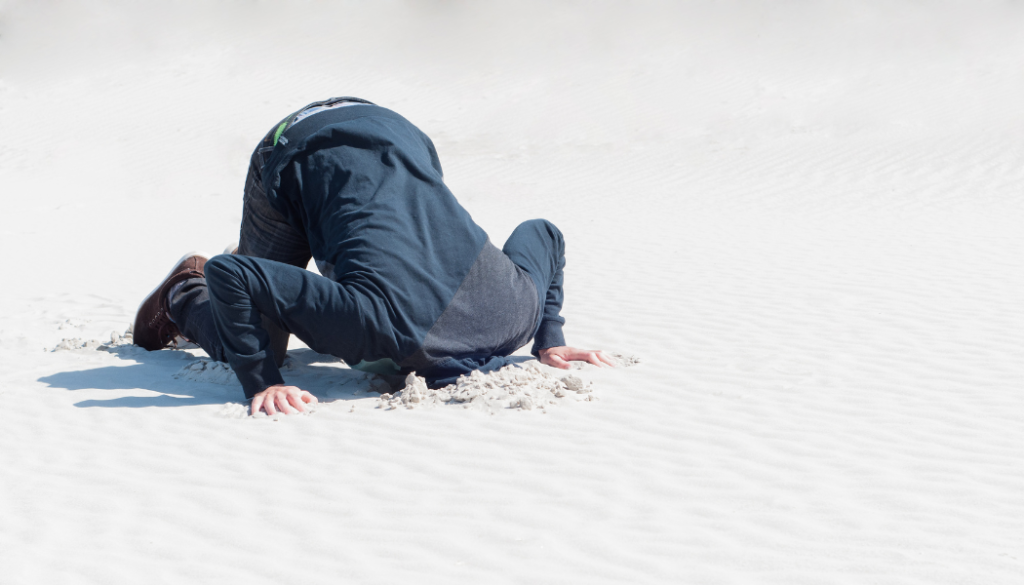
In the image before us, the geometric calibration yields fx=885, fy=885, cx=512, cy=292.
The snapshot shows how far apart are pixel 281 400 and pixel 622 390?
5.06ft

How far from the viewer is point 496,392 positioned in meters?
3.84

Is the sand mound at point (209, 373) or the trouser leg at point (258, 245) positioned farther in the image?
the sand mound at point (209, 373)

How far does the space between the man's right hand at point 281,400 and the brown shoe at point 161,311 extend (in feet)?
3.25

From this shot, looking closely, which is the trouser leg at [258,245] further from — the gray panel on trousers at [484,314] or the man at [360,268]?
the gray panel on trousers at [484,314]

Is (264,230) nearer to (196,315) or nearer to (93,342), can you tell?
(196,315)

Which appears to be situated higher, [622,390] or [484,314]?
[484,314]

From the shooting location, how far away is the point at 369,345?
3584mm

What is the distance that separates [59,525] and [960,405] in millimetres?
3594

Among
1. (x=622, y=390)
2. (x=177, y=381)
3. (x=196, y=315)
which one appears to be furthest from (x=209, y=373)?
(x=622, y=390)

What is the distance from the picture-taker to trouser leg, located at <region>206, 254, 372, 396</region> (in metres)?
3.44

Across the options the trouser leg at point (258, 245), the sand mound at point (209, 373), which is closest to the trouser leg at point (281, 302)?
→ the trouser leg at point (258, 245)

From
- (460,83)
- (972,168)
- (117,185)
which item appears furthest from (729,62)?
(117,185)

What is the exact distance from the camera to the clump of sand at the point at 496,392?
3.79 metres

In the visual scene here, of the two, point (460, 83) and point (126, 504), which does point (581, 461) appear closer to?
point (126, 504)
